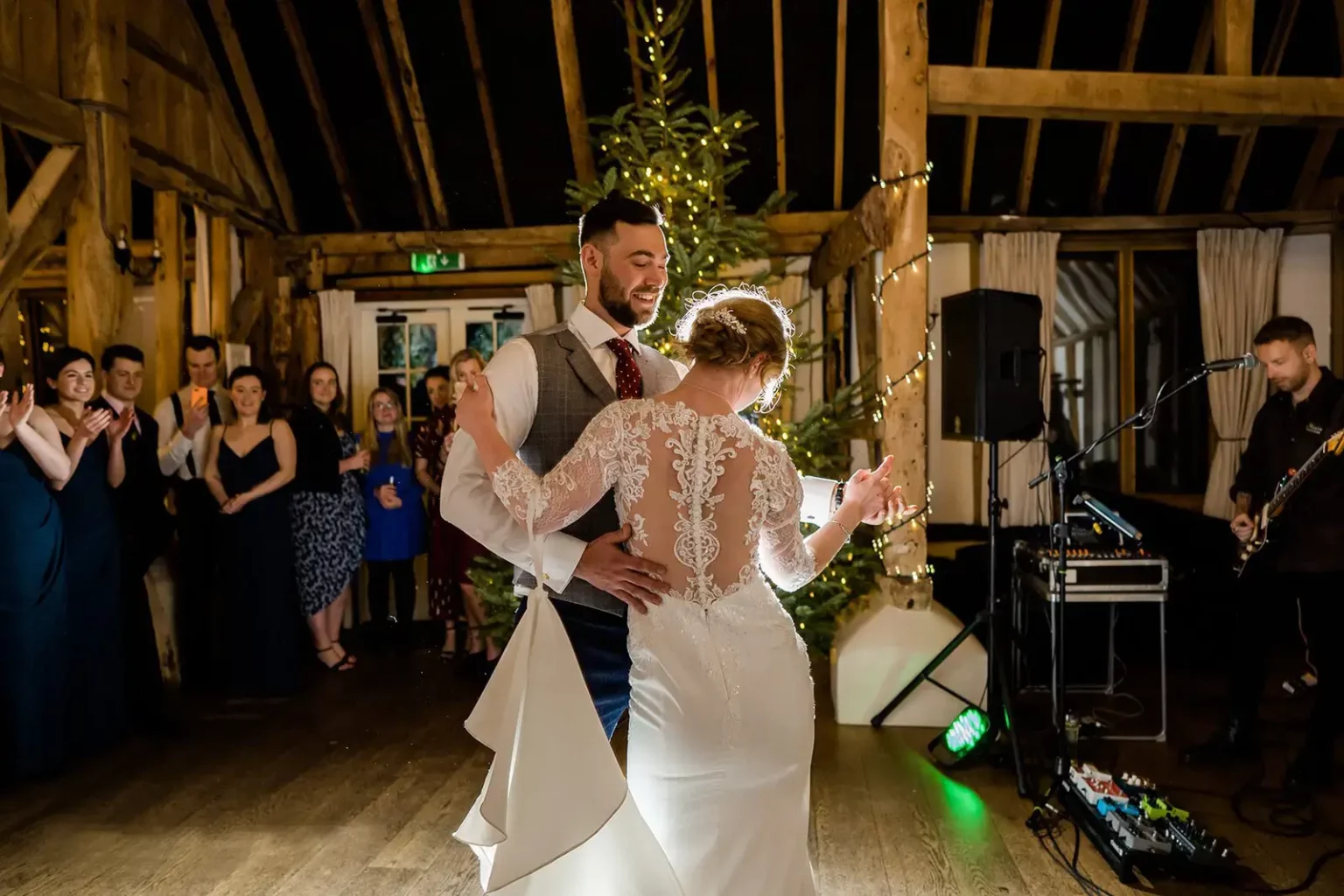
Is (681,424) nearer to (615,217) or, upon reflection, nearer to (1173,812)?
(615,217)

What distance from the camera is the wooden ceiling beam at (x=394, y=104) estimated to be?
676 centimetres

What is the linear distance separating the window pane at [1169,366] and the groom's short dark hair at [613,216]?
7212 millimetres

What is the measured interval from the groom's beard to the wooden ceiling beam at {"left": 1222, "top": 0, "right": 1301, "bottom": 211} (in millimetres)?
5612

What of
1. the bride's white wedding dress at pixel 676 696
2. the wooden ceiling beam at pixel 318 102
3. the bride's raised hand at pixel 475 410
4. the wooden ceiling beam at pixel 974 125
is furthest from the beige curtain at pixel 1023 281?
the bride's raised hand at pixel 475 410

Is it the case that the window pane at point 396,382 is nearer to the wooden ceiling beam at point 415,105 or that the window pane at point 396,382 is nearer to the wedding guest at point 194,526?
the wooden ceiling beam at point 415,105

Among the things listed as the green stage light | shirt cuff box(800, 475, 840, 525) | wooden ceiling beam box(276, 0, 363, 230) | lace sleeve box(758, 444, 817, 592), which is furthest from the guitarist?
wooden ceiling beam box(276, 0, 363, 230)

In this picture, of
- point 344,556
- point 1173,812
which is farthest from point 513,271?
point 1173,812

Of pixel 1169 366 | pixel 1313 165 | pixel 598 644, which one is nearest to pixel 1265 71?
pixel 1313 165

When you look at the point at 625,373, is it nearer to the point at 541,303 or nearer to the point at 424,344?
the point at 541,303

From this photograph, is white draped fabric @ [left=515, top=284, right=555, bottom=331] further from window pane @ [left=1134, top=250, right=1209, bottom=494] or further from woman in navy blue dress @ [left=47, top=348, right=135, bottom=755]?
window pane @ [left=1134, top=250, right=1209, bottom=494]

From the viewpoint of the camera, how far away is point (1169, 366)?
27.1 feet

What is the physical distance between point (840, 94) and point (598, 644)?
19.4 feet

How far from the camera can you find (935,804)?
11.7ft

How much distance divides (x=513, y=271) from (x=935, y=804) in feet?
18.4
